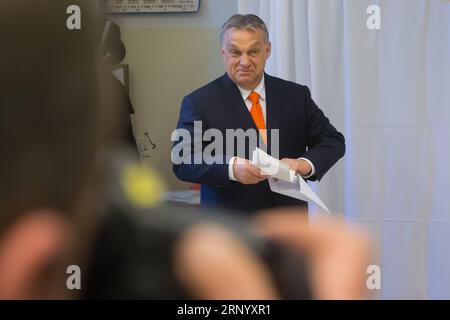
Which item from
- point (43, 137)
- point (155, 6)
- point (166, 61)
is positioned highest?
point (155, 6)

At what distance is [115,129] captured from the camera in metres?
0.89

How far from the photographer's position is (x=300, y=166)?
891 mm

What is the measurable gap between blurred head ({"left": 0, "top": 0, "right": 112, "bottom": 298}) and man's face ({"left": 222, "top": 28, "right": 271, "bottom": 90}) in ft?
0.86

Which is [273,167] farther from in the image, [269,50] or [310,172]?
[269,50]

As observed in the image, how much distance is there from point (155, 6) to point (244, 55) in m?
0.21

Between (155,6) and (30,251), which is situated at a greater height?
(155,6)

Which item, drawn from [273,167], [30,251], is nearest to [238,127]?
[273,167]

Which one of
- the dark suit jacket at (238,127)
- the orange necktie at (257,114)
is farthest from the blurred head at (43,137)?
the orange necktie at (257,114)

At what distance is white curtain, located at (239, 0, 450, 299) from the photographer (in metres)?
0.98

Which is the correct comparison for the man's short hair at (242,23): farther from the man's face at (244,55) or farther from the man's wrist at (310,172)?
the man's wrist at (310,172)

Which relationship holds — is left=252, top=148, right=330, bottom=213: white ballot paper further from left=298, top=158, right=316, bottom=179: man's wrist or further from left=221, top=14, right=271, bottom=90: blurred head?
left=221, top=14, right=271, bottom=90: blurred head

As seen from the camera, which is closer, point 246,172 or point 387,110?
point 246,172

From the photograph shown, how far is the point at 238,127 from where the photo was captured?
903 millimetres
